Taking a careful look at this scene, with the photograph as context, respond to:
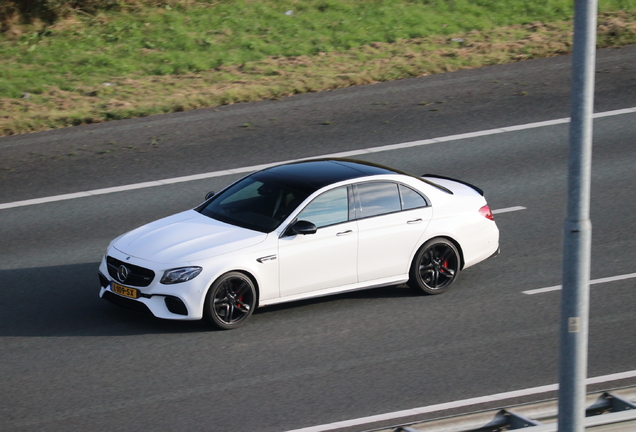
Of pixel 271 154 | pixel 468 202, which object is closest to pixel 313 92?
pixel 271 154

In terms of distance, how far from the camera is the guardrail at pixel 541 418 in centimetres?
681

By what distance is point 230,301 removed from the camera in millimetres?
10070

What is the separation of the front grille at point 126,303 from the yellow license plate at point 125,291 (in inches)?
2.0

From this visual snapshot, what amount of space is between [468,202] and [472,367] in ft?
9.78

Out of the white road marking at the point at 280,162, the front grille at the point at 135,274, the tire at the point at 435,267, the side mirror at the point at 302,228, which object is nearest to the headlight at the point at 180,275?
the front grille at the point at 135,274

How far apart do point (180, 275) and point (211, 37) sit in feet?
44.5

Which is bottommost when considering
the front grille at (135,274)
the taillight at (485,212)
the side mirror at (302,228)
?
the front grille at (135,274)

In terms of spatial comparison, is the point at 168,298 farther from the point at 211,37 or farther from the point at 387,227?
the point at 211,37

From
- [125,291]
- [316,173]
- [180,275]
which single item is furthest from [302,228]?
[125,291]

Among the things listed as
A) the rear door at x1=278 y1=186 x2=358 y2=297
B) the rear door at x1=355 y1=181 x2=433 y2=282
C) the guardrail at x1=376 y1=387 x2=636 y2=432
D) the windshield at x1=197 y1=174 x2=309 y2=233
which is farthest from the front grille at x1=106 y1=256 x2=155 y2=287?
the guardrail at x1=376 y1=387 x2=636 y2=432

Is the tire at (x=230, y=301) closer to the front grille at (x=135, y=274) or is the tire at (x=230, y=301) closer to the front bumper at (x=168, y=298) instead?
the front bumper at (x=168, y=298)

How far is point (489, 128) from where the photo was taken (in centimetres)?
1714

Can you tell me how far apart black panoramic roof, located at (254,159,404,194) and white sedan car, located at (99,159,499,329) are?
14mm

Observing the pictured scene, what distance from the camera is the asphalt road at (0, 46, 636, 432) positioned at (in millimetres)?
8672
